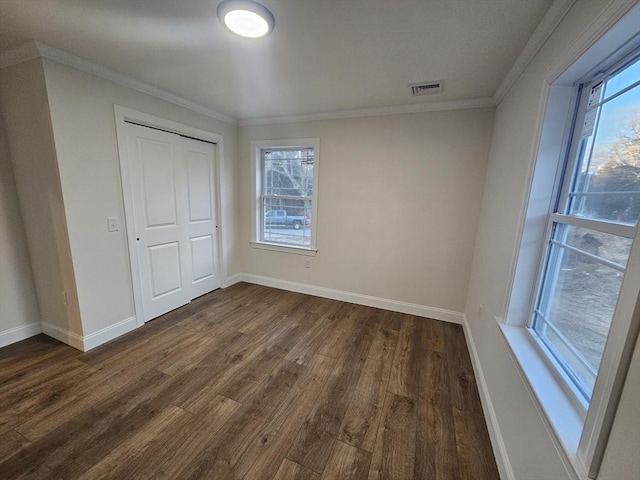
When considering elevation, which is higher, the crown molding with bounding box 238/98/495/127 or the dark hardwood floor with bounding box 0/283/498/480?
the crown molding with bounding box 238/98/495/127

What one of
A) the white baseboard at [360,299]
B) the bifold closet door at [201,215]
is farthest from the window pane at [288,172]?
the white baseboard at [360,299]

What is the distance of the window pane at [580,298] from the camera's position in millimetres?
960

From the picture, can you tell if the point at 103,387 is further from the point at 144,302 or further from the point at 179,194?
the point at 179,194

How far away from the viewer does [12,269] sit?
7.48ft

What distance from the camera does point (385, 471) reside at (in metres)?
1.34

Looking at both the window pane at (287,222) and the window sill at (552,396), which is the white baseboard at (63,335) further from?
the window sill at (552,396)

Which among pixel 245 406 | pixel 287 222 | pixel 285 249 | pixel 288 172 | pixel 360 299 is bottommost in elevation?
pixel 245 406

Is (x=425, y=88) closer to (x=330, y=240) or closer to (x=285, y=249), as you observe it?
(x=330, y=240)

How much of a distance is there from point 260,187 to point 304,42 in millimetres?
2304

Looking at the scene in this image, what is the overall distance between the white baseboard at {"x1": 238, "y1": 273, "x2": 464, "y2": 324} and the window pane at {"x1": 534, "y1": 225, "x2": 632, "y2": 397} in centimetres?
155

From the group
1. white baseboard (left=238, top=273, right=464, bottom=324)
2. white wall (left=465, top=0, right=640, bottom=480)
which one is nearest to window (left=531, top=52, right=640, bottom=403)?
white wall (left=465, top=0, right=640, bottom=480)

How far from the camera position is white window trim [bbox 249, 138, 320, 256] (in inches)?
129

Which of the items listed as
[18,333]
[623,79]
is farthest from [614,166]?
[18,333]

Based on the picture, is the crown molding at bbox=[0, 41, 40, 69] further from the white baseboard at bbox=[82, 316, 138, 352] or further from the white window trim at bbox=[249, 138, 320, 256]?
the white baseboard at bbox=[82, 316, 138, 352]
